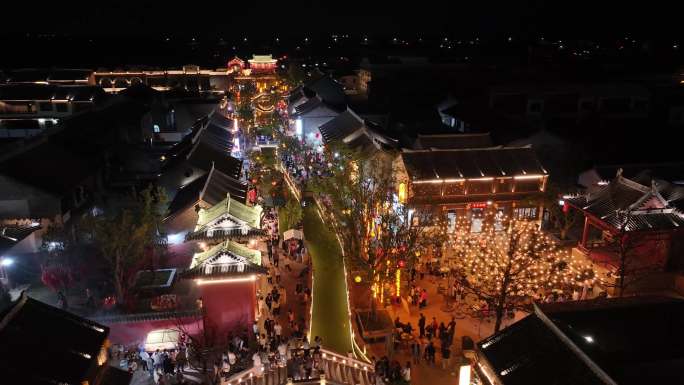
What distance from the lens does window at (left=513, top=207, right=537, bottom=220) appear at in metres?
31.2

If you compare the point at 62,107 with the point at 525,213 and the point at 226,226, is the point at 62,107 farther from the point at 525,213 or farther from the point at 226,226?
the point at 525,213

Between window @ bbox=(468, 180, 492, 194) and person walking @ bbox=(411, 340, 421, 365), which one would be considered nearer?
person walking @ bbox=(411, 340, 421, 365)

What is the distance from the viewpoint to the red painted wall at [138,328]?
20.4 metres

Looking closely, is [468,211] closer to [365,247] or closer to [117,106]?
[365,247]

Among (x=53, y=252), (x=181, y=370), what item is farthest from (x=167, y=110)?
(x=181, y=370)

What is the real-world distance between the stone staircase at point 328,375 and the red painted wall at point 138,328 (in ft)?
15.9

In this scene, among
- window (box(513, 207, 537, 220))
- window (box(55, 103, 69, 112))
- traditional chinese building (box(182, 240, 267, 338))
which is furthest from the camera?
window (box(55, 103, 69, 112))

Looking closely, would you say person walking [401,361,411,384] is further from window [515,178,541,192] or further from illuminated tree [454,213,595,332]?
window [515,178,541,192]

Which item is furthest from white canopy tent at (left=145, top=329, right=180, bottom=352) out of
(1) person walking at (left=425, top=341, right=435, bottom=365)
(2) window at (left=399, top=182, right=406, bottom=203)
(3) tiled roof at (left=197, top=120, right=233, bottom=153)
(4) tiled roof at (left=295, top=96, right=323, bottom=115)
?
(4) tiled roof at (left=295, top=96, right=323, bottom=115)

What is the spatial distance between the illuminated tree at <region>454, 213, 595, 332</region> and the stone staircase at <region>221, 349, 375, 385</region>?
5.69m

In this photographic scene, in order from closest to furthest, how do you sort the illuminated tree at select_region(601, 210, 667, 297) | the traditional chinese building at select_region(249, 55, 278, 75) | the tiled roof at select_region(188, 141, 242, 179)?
the illuminated tree at select_region(601, 210, 667, 297) < the tiled roof at select_region(188, 141, 242, 179) < the traditional chinese building at select_region(249, 55, 278, 75)

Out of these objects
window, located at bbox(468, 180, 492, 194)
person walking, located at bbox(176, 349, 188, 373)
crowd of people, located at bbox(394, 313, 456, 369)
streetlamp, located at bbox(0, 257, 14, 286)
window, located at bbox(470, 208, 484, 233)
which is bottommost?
person walking, located at bbox(176, 349, 188, 373)

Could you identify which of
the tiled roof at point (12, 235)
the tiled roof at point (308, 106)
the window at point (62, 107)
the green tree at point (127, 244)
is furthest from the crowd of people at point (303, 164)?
the window at point (62, 107)

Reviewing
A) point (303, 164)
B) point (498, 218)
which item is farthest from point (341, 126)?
point (498, 218)
